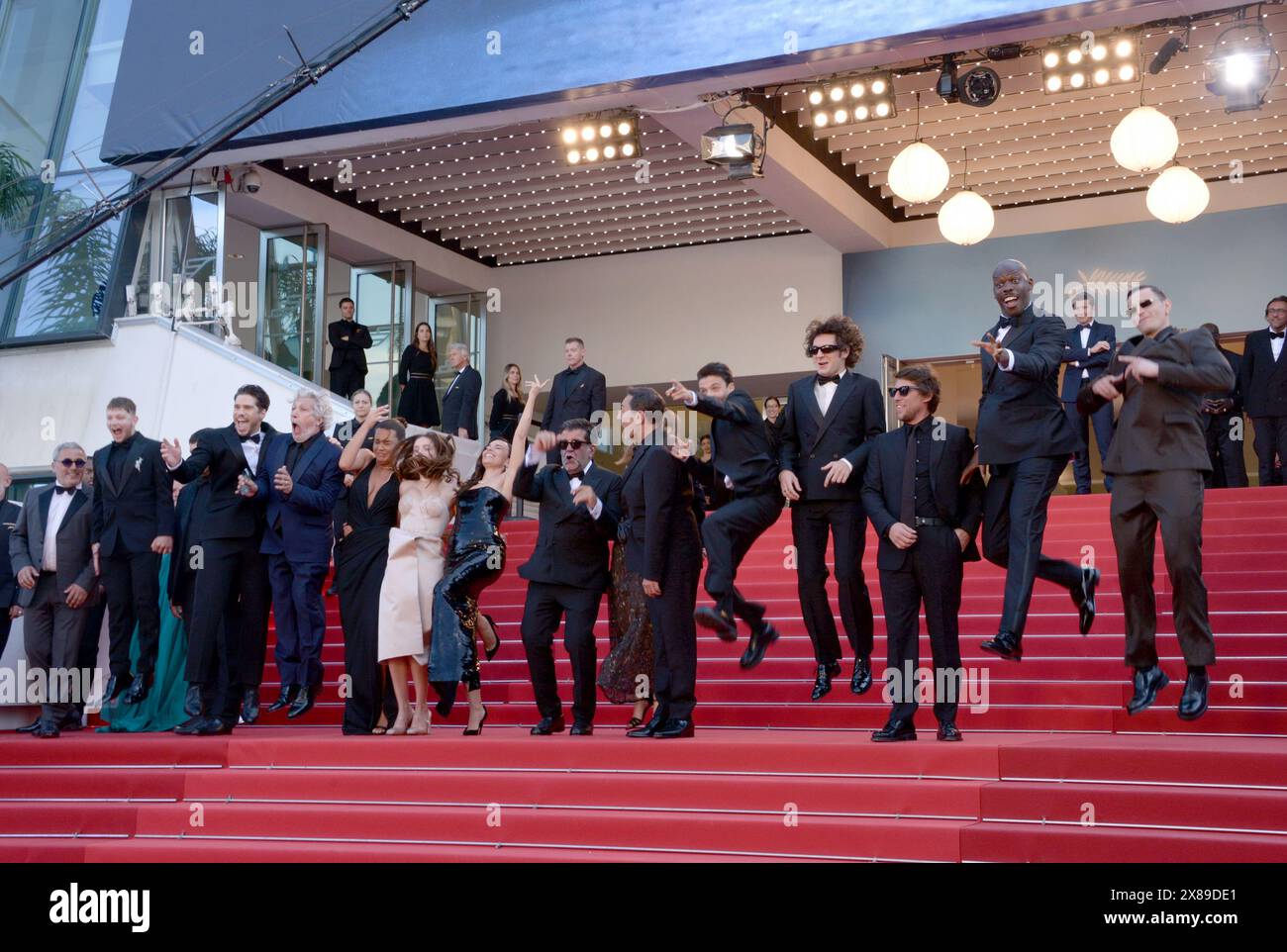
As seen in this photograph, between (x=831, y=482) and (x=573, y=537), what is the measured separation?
143 cm

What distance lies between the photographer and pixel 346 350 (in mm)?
14992

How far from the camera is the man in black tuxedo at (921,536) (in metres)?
6.09

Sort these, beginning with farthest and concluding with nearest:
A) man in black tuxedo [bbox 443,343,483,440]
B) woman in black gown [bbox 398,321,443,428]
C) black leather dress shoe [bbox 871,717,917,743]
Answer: woman in black gown [bbox 398,321,443,428] → man in black tuxedo [bbox 443,343,483,440] → black leather dress shoe [bbox 871,717,917,743]

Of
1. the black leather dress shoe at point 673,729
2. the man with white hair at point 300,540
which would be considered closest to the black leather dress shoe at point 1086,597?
the black leather dress shoe at point 673,729

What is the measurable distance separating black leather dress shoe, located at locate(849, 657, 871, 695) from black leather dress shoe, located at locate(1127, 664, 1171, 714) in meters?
1.37

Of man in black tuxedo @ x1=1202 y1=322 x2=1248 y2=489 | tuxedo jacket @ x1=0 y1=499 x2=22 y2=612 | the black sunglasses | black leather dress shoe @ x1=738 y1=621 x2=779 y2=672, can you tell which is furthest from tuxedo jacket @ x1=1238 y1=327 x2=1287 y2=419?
tuxedo jacket @ x1=0 y1=499 x2=22 y2=612

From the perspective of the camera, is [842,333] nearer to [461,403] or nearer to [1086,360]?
[1086,360]

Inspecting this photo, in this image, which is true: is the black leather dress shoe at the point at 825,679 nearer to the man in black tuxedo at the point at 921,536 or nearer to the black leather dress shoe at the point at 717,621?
the black leather dress shoe at the point at 717,621

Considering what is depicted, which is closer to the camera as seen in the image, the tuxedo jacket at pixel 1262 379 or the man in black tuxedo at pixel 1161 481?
the man in black tuxedo at pixel 1161 481

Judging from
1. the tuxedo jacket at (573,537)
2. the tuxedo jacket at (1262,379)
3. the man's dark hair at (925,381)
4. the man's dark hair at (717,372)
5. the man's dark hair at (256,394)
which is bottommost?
the tuxedo jacket at (573,537)

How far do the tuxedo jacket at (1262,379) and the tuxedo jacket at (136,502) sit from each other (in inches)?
326

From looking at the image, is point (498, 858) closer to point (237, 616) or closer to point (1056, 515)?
point (237, 616)

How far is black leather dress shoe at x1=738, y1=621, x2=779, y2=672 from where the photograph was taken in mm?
6953

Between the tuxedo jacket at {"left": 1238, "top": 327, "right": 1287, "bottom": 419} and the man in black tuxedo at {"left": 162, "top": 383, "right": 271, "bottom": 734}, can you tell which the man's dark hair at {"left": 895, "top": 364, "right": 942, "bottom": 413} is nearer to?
the man in black tuxedo at {"left": 162, "top": 383, "right": 271, "bottom": 734}
